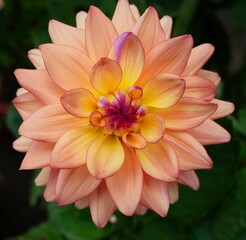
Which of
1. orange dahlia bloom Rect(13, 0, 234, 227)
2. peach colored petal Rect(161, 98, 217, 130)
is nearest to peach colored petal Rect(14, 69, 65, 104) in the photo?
orange dahlia bloom Rect(13, 0, 234, 227)

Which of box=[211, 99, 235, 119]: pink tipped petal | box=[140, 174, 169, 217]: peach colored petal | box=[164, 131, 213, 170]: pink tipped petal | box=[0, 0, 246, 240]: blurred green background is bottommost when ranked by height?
box=[0, 0, 246, 240]: blurred green background

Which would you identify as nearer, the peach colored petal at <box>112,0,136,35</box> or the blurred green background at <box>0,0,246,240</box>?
the peach colored petal at <box>112,0,136,35</box>

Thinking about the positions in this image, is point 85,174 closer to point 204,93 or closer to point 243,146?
point 204,93

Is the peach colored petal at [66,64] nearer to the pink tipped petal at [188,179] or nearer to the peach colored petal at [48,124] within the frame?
the peach colored petal at [48,124]

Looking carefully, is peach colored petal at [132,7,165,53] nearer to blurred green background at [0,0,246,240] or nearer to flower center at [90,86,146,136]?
flower center at [90,86,146,136]

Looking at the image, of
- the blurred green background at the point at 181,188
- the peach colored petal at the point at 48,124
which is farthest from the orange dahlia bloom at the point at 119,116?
the blurred green background at the point at 181,188

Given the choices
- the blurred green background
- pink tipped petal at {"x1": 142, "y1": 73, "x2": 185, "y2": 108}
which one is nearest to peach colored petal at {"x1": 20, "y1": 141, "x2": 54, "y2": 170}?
pink tipped petal at {"x1": 142, "y1": 73, "x2": 185, "y2": 108}

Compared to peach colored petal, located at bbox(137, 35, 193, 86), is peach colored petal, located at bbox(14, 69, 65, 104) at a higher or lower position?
lower
